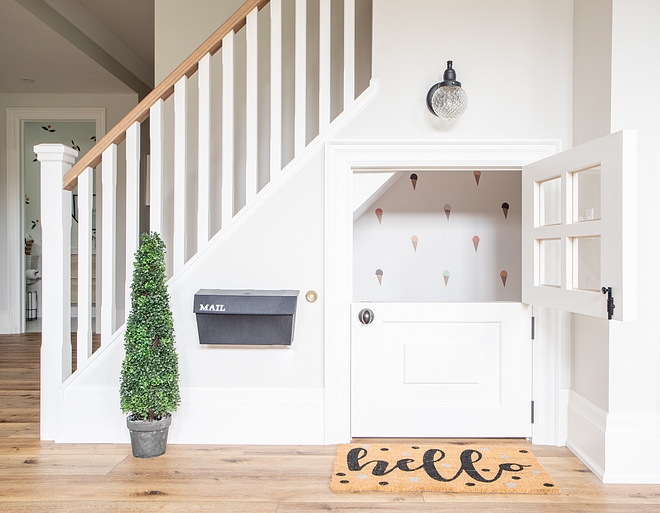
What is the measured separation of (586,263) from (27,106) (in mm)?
5776

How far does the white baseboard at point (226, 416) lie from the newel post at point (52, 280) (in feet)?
0.27

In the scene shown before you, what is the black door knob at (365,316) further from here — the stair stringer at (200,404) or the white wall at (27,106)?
the white wall at (27,106)


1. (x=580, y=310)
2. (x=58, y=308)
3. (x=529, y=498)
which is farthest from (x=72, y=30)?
(x=529, y=498)

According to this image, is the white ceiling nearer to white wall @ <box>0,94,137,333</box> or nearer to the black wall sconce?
white wall @ <box>0,94,137,333</box>

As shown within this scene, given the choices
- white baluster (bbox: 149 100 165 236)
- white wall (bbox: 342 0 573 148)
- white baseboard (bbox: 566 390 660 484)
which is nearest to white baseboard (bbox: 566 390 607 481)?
white baseboard (bbox: 566 390 660 484)

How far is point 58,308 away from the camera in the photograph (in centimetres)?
257

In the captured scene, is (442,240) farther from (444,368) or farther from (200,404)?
(200,404)

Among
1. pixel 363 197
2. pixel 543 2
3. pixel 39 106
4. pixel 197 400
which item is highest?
pixel 39 106

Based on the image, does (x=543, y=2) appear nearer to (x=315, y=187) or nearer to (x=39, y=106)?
(x=315, y=187)

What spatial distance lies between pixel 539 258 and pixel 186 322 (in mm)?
1785

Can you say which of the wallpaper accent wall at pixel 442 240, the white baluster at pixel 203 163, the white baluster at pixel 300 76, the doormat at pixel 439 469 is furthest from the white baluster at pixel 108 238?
the wallpaper accent wall at pixel 442 240

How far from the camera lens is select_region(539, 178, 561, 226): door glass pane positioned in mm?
2432

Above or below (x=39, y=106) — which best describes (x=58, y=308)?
below

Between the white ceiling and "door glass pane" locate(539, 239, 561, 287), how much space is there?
3623 millimetres
